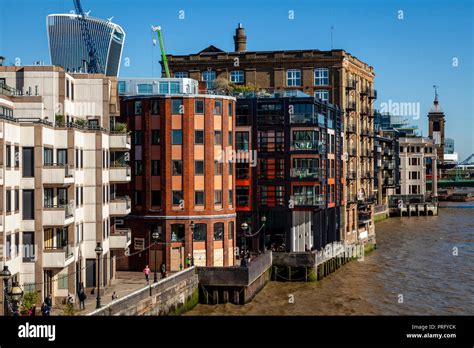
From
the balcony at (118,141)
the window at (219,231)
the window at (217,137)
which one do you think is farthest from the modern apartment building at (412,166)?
the balcony at (118,141)

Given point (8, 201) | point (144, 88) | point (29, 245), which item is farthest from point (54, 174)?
point (144, 88)

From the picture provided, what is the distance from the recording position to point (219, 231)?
6397 cm

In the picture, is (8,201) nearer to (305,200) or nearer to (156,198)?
(156,198)

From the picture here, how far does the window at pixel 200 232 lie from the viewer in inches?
2468

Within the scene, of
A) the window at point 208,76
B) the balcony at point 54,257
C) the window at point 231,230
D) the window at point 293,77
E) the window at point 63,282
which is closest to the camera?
the balcony at point 54,257

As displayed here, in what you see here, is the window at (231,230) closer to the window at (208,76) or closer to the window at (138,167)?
the window at (138,167)

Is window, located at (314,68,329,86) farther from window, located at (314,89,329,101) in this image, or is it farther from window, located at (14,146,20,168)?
window, located at (14,146,20,168)

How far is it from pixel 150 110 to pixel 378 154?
316ft

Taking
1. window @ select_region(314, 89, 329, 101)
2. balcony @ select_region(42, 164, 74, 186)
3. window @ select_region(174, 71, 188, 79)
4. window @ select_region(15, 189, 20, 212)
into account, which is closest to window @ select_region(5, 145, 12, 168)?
window @ select_region(15, 189, 20, 212)

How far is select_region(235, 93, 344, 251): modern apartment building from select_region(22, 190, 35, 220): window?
34.7 metres

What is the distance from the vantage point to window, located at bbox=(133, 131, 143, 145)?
6369 cm
